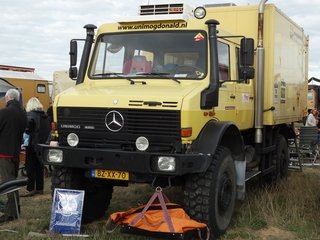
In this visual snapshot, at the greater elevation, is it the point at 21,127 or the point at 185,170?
the point at 21,127

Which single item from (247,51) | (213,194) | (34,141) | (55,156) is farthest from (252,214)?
Result: (34,141)

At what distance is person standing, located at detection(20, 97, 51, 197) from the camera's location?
7801 mm

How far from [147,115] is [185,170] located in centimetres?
74

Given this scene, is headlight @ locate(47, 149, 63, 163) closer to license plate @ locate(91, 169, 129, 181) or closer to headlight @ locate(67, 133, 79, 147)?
headlight @ locate(67, 133, 79, 147)

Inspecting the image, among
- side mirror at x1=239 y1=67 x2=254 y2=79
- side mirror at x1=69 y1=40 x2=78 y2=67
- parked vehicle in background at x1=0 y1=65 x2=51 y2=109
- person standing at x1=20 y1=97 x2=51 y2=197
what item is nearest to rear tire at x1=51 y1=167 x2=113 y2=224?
side mirror at x1=69 y1=40 x2=78 y2=67

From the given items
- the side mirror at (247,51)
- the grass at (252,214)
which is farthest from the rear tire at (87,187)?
the side mirror at (247,51)

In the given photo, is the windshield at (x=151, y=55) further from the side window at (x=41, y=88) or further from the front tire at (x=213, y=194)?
the side window at (x=41, y=88)

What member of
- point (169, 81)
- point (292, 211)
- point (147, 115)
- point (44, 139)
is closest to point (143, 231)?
point (147, 115)

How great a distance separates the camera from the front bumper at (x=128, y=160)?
473 centimetres

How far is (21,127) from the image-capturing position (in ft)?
21.0

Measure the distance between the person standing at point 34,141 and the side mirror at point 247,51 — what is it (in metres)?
3.92

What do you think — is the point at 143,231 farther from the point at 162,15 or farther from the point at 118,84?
the point at 162,15

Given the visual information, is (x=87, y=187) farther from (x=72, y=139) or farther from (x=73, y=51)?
(x=73, y=51)

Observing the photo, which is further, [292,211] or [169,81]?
[292,211]
